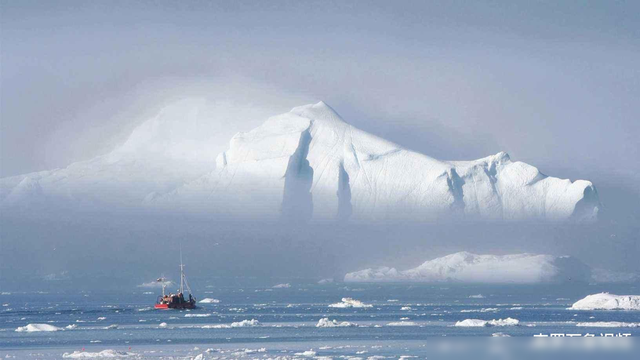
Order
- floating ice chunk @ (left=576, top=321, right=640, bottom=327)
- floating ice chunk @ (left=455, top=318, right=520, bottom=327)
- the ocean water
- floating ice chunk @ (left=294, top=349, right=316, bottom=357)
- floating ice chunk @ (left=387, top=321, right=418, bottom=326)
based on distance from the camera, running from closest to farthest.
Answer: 1. floating ice chunk @ (left=294, top=349, right=316, bottom=357)
2. the ocean water
3. floating ice chunk @ (left=576, top=321, right=640, bottom=327)
4. floating ice chunk @ (left=455, top=318, right=520, bottom=327)
5. floating ice chunk @ (left=387, top=321, right=418, bottom=326)

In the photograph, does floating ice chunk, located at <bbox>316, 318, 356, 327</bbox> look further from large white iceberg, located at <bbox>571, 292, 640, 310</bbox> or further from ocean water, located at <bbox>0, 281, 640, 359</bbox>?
large white iceberg, located at <bbox>571, 292, 640, 310</bbox>

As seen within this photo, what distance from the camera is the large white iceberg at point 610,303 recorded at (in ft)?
439

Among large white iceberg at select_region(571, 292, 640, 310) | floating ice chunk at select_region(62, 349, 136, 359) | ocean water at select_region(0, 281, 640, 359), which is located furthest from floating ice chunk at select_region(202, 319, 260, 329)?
large white iceberg at select_region(571, 292, 640, 310)

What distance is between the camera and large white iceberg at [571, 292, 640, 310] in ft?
439

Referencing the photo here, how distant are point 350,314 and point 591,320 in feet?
90.7

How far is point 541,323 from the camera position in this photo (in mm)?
111125

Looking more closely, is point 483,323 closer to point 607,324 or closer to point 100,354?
point 607,324

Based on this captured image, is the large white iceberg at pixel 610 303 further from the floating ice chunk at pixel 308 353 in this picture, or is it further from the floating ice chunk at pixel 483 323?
the floating ice chunk at pixel 308 353

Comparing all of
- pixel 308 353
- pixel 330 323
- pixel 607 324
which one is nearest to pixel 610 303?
pixel 607 324

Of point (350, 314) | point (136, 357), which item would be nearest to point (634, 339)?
point (136, 357)

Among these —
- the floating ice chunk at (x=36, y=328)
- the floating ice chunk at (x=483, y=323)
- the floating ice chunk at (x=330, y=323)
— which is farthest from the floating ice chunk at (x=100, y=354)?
the floating ice chunk at (x=483, y=323)

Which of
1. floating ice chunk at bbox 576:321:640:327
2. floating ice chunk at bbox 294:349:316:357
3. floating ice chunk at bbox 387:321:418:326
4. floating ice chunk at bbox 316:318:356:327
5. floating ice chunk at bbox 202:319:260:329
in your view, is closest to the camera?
floating ice chunk at bbox 294:349:316:357

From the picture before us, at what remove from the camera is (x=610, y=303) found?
13550cm

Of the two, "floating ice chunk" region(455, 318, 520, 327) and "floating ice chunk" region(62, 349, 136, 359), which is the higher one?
"floating ice chunk" region(455, 318, 520, 327)
